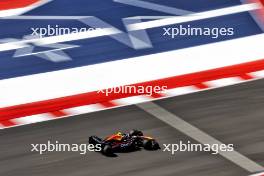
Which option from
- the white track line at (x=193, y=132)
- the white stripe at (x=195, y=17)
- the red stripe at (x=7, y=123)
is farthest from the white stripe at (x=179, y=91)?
the red stripe at (x=7, y=123)

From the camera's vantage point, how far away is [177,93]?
16.3 metres

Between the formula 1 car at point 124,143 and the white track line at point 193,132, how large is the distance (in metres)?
0.89

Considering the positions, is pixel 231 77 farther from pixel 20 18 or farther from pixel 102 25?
pixel 20 18

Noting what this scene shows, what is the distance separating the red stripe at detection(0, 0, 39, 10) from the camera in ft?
62.7

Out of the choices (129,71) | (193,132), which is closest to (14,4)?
(129,71)

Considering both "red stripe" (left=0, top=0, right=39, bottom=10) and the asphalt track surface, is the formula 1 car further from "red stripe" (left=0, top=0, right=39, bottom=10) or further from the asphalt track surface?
"red stripe" (left=0, top=0, right=39, bottom=10)

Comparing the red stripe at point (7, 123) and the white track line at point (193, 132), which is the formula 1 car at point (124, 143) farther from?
the red stripe at point (7, 123)

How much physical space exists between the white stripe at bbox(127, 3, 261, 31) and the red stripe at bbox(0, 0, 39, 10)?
272 centimetres

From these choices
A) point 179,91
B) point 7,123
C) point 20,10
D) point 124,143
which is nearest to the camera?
point 124,143

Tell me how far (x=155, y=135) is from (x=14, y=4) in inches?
262

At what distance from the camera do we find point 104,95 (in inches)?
643

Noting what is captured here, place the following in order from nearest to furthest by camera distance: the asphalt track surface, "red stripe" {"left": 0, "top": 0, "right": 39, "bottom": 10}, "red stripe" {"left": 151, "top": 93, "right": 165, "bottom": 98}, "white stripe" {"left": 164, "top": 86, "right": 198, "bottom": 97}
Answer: the asphalt track surface, "red stripe" {"left": 151, "top": 93, "right": 165, "bottom": 98}, "white stripe" {"left": 164, "top": 86, "right": 198, "bottom": 97}, "red stripe" {"left": 0, "top": 0, "right": 39, "bottom": 10}

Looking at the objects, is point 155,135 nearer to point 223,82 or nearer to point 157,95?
point 157,95

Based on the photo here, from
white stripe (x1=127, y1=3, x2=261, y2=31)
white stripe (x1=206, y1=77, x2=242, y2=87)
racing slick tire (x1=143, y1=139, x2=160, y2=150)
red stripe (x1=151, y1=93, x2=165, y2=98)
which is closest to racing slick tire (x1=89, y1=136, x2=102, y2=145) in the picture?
racing slick tire (x1=143, y1=139, x2=160, y2=150)
